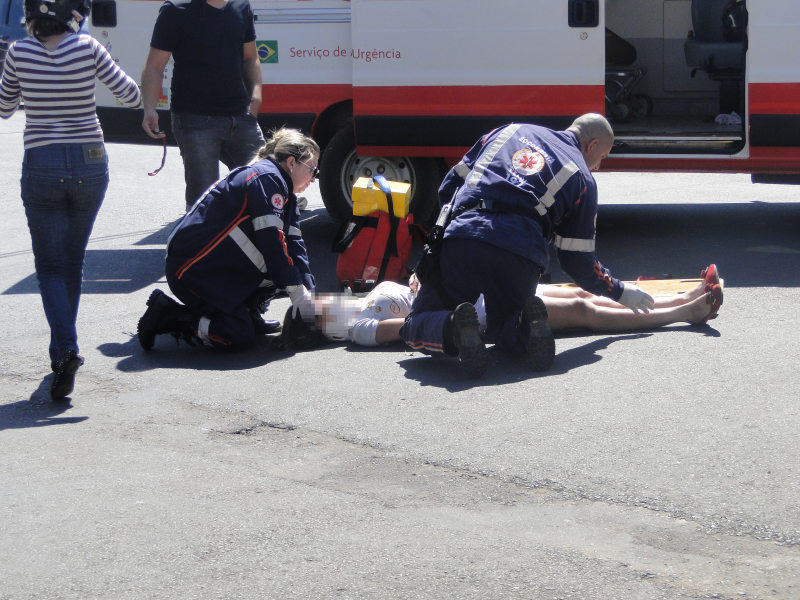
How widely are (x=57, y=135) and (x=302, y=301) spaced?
132 cm

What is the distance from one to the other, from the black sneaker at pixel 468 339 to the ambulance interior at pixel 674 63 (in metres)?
4.15

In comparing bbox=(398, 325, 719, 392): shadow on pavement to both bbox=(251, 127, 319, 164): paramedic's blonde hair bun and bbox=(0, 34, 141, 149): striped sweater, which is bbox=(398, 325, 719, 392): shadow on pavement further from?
bbox=(0, 34, 141, 149): striped sweater

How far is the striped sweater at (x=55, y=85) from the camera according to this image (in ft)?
13.8

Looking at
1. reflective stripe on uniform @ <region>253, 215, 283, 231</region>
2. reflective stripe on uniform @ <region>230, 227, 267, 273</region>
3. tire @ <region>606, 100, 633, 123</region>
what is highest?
tire @ <region>606, 100, 633, 123</region>

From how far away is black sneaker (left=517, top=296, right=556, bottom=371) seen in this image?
165 inches

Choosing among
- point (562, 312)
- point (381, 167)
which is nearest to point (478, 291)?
point (562, 312)

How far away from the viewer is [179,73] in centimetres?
588

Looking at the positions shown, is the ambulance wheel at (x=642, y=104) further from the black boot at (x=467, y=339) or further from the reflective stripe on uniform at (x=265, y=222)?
the black boot at (x=467, y=339)

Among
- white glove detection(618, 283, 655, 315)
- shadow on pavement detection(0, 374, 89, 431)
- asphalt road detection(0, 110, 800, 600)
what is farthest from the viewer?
white glove detection(618, 283, 655, 315)

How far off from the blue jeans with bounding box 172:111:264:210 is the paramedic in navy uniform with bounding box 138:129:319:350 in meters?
1.11

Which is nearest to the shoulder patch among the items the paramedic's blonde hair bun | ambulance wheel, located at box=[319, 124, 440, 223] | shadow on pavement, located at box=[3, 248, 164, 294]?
the paramedic's blonde hair bun

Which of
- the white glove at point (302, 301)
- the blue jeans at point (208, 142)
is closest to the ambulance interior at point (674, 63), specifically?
the blue jeans at point (208, 142)

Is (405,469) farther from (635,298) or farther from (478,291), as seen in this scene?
(635,298)

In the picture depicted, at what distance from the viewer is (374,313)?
4824mm
